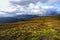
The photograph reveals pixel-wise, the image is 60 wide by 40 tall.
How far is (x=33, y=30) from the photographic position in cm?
584

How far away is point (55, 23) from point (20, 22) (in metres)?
1.53

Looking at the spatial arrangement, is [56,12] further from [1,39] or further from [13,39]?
[1,39]

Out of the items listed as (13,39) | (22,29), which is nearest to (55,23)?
(22,29)

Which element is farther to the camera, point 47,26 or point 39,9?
point 39,9

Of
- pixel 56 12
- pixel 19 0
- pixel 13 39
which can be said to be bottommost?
pixel 13 39

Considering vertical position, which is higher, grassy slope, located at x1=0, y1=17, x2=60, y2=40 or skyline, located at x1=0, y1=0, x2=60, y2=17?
skyline, located at x1=0, y1=0, x2=60, y2=17

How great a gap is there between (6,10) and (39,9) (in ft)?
4.96

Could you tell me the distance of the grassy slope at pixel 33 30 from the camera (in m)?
5.63

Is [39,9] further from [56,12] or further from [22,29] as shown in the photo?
[22,29]

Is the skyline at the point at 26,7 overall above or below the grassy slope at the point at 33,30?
above

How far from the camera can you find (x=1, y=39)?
5.69 meters

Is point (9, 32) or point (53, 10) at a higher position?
point (53, 10)

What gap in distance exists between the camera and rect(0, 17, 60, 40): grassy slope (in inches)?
222

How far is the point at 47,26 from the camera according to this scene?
19.3ft
